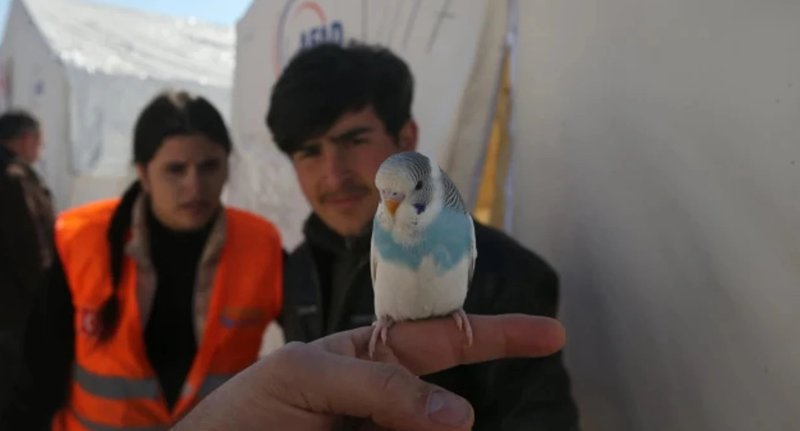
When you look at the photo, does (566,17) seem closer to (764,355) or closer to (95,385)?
(764,355)

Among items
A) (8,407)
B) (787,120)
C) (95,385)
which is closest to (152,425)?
(95,385)

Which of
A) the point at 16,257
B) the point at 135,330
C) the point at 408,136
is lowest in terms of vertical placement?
the point at 16,257

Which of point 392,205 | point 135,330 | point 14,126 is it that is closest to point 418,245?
point 392,205

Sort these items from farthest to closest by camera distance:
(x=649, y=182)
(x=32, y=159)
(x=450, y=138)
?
1. (x=32, y=159)
2. (x=450, y=138)
3. (x=649, y=182)

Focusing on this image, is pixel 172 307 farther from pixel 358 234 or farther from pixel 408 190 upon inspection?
pixel 408 190

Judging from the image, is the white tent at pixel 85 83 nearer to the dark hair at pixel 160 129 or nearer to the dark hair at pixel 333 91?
the dark hair at pixel 160 129

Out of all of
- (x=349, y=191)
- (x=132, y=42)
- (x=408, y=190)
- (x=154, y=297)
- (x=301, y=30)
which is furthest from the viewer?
(x=132, y=42)

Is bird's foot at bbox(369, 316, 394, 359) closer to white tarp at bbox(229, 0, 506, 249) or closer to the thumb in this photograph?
the thumb
